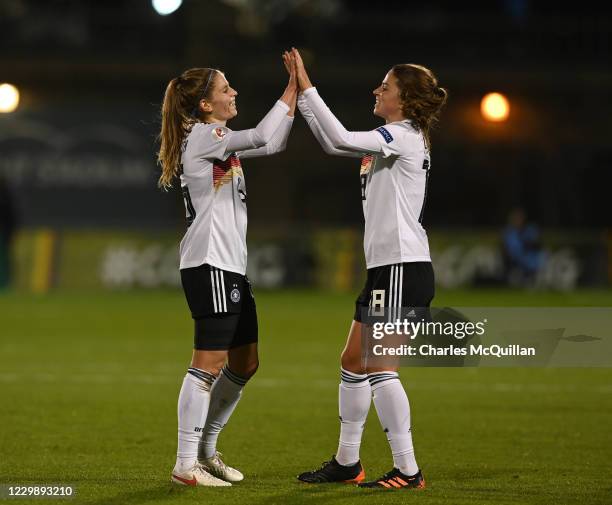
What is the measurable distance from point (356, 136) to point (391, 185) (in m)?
0.36

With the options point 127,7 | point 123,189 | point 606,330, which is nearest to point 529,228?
point 123,189

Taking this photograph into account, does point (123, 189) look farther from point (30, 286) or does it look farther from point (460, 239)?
point (460, 239)

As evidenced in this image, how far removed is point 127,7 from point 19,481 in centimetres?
2708

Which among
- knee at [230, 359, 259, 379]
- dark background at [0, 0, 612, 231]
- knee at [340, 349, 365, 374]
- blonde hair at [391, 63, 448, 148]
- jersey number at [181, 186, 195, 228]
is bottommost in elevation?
knee at [230, 359, 259, 379]

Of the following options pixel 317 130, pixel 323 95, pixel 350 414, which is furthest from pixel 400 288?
pixel 323 95

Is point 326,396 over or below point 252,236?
below

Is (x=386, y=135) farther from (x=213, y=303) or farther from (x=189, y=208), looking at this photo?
(x=213, y=303)

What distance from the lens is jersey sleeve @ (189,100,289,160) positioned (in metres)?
6.13

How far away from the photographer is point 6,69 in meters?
31.2

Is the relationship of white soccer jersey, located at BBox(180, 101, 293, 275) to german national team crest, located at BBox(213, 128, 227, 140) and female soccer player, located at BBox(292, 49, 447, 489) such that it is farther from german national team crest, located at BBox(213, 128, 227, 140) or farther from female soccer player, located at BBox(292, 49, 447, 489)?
female soccer player, located at BBox(292, 49, 447, 489)

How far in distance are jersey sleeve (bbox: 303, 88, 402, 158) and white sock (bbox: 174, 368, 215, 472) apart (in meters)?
1.38

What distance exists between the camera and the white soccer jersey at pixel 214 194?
6262 millimetres

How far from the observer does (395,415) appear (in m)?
6.15

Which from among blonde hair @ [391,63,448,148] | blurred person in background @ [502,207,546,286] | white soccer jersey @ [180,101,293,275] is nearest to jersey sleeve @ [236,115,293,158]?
white soccer jersey @ [180,101,293,275]
